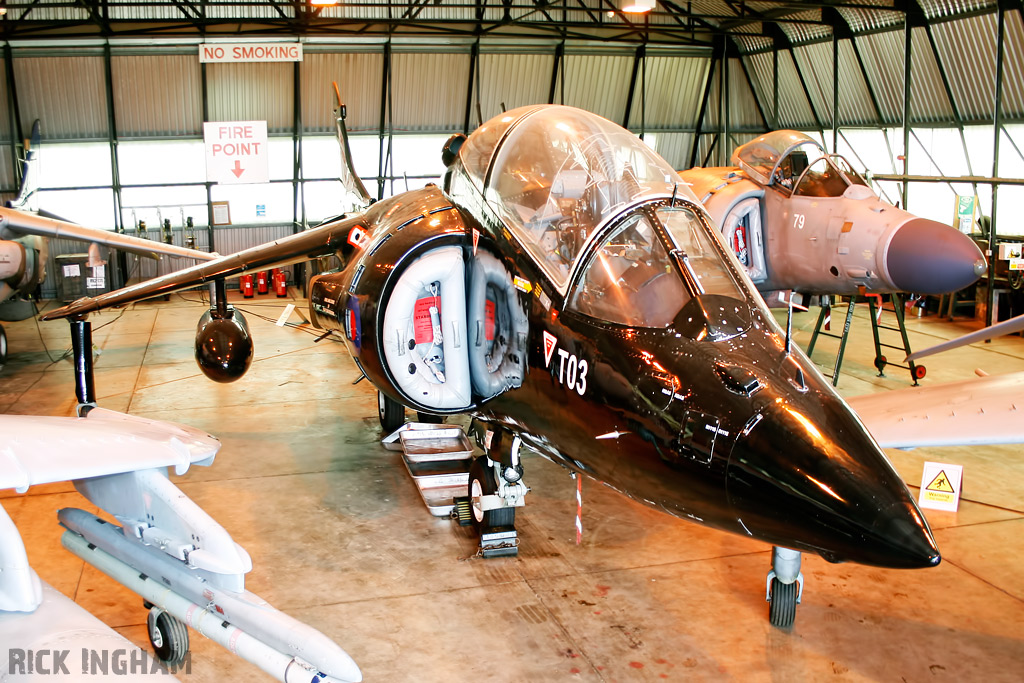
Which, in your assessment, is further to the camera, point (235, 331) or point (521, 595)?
point (235, 331)

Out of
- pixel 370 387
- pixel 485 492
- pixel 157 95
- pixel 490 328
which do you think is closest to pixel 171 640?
pixel 485 492

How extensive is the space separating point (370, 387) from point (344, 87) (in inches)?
528

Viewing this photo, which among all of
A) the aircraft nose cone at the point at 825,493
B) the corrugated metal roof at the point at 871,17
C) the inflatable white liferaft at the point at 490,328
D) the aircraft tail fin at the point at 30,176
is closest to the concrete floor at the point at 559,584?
the inflatable white liferaft at the point at 490,328

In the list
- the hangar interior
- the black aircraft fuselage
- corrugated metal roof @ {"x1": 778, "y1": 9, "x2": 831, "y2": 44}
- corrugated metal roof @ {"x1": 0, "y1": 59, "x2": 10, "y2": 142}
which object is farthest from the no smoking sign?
corrugated metal roof @ {"x1": 778, "y1": 9, "x2": 831, "y2": 44}

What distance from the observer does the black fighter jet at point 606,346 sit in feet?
11.5

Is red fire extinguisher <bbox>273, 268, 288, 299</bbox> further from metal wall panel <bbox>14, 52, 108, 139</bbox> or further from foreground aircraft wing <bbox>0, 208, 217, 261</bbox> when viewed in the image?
foreground aircraft wing <bbox>0, 208, 217, 261</bbox>

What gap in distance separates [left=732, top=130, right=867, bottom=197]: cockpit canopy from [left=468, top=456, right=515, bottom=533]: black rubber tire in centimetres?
608

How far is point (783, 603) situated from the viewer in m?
5.45

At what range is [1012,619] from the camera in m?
5.56

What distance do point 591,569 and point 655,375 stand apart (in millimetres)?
2759

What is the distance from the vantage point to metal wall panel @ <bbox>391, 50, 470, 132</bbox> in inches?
906

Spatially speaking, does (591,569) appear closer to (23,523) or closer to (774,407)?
(774,407)

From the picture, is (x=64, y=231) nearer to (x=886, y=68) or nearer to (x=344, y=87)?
(x=344, y=87)

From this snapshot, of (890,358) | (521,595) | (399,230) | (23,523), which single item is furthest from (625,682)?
(890,358)
